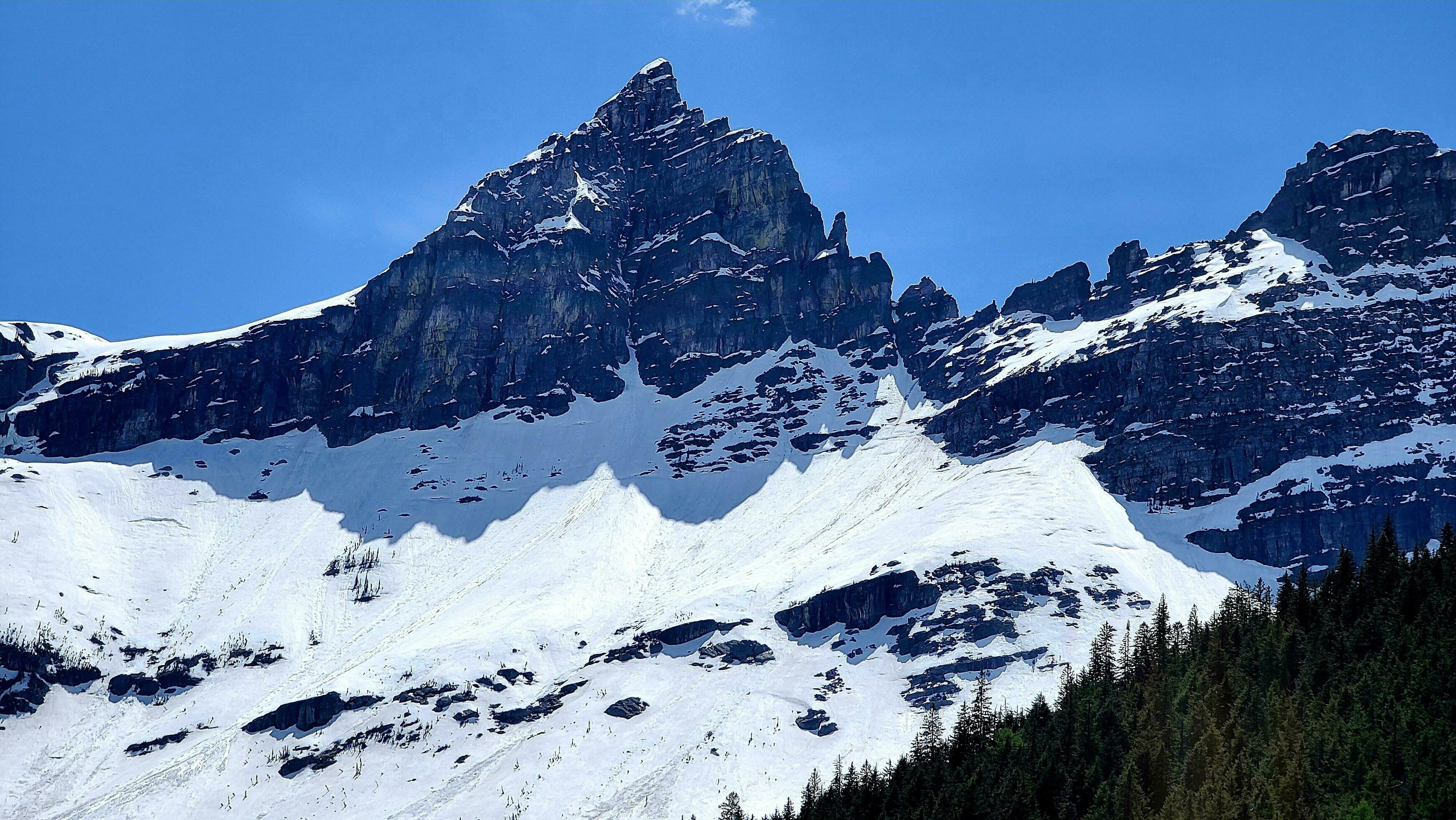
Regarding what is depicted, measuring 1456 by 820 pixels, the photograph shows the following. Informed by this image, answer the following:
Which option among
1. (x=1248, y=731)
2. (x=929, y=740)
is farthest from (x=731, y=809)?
(x=1248, y=731)

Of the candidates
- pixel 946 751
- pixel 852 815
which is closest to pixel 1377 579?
pixel 946 751

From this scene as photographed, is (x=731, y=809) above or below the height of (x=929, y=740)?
below

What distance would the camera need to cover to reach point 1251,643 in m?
142

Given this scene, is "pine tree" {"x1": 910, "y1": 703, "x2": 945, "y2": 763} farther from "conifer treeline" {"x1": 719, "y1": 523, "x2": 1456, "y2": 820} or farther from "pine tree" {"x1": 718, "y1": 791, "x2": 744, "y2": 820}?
"pine tree" {"x1": 718, "y1": 791, "x2": 744, "y2": 820}

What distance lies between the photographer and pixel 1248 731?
125 meters

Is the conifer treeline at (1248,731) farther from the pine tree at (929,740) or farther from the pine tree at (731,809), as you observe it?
the pine tree at (731,809)

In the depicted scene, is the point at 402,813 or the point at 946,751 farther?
the point at 402,813

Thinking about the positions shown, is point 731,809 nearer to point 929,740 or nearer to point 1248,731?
point 929,740

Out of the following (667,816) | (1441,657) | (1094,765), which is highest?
(1441,657)

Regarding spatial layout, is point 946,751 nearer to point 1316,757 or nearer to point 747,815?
point 747,815

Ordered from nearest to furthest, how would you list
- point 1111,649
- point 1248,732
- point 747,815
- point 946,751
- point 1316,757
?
point 1316,757 → point 1248,732 → point 946,751 → point 747,815 → point 1111,649

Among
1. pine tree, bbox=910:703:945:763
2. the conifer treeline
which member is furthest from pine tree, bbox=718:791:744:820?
pine tree, bbox=910:703:945:763

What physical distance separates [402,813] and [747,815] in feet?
171

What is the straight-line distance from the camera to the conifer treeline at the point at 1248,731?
4250 inches
